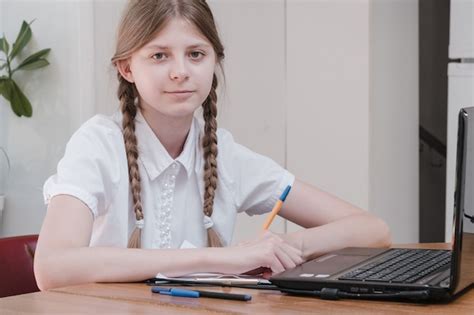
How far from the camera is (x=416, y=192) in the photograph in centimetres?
386

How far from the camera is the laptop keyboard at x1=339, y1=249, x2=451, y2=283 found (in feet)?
4.21

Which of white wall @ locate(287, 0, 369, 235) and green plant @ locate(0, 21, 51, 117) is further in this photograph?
white wall @ locate(287, 0, 369, 235)

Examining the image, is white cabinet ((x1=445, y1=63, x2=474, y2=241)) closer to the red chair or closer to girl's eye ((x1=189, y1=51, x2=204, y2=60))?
girl's eye ((x1=189, y1=51, x2=204, y2=60))

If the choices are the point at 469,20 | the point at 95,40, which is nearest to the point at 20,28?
the point at 95,40

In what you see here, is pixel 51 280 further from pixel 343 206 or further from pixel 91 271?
pixel 343 206

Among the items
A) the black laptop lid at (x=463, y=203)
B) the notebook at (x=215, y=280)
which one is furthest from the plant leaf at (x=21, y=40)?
the black laptop lid at (x=463, y=203)

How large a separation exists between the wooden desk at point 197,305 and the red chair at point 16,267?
378mm

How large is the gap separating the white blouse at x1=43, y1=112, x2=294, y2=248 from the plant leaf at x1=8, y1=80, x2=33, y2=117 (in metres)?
1.56

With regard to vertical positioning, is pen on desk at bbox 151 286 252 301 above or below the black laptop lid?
below

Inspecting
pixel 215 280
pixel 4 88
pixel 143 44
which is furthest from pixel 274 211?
pixel 4 88

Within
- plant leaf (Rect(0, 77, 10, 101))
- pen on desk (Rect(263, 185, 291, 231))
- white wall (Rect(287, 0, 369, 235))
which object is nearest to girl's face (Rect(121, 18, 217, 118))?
pen on desk (Rect(263, 185, 291, 231))

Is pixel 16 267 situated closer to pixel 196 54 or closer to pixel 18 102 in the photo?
pixel 196 54

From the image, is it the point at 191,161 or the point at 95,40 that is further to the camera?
the point at 95,40

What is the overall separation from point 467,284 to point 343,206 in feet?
2.04
